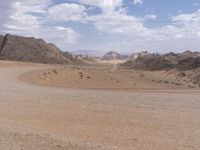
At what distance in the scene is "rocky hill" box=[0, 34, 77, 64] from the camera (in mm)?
113394

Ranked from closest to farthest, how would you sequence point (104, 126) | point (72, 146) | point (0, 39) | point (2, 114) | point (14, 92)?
point (72, 146) → point (104, 126) → point (2, 114) → point (14, 92) → point (0, 39)

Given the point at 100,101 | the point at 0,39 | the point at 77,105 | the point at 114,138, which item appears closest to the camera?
the point at 114,138

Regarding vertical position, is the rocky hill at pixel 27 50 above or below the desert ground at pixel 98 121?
above

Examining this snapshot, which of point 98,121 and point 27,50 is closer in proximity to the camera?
point 98,121

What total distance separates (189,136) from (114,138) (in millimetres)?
1992

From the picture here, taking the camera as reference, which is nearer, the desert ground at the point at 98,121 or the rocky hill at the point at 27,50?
the desert ground at the point at 98,121

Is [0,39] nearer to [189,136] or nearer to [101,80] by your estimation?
[101,80]

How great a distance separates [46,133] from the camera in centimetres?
1261

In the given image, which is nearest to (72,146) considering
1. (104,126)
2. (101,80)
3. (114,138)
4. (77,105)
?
(114,138)

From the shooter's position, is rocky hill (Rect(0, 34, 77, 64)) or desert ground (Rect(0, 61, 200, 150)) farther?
rocky hill (Rect(0, 34, 77, 64))

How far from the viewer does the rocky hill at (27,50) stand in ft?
372

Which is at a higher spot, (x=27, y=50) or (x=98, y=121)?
(x=27, y=50)

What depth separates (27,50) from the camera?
118812 millimetres

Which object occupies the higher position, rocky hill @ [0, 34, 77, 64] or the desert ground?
rocky hill @ [0, 34, 77, 64]
